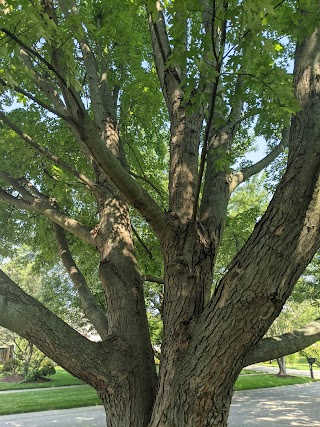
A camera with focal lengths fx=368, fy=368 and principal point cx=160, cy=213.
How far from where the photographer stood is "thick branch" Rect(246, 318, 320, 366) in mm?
2354

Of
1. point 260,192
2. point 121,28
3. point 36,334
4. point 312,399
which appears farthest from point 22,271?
point 36,334

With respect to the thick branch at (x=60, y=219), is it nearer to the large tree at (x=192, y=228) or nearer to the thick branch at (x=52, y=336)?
the large tree at (x=192, y=228)

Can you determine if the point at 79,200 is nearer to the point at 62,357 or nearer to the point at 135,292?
the point at 135,292

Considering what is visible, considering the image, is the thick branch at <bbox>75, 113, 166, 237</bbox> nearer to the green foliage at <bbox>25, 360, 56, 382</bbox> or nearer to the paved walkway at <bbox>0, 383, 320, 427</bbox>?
the paved walkway at <bbox>0, 383, 320, 427</bbox>

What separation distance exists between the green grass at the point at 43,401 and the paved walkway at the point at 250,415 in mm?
556

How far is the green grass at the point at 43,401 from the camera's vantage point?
10547 millimetres

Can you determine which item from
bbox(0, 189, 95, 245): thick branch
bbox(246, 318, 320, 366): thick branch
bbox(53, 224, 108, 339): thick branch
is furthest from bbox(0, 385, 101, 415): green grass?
bbox(246, 318, 320, 366): thick branch

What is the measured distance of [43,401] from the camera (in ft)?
38.1

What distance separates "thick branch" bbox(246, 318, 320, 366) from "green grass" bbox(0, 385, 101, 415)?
10.2 m

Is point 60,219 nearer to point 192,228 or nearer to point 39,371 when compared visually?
point 192,228

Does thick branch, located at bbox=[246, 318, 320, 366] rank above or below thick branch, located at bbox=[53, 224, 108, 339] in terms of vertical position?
below

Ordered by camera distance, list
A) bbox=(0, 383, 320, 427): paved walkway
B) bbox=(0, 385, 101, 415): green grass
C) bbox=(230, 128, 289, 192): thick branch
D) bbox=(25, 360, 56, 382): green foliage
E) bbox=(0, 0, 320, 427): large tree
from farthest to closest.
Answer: bbox=(25, 360, 56, 382): green foliage, bbox=(0, 385, 101, 415): green grass, bbox=(0, 383, 320, 427): paved walkway, bbox=(230, 128, 289, 192): thick branch, bbox=(0, 0, 320, 427): large tree

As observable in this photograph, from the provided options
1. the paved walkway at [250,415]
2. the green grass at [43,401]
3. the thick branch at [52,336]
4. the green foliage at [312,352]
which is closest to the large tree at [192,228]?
the thick branch at [52,336]

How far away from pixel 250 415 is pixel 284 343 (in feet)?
28.2
